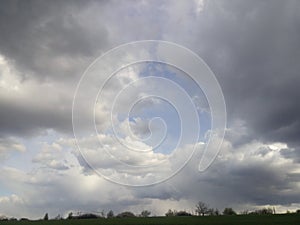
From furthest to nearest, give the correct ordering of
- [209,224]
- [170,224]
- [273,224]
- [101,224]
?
[101,224], [170,224], [209,224], [273,224]

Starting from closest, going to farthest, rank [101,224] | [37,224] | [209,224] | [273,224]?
[273,224], [209,224], [101,224], [37,224]

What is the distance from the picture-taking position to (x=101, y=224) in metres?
140

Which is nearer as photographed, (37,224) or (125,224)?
(125,224)

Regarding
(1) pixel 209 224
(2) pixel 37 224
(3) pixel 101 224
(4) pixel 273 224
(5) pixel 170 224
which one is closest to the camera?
(4) pixel 273 224

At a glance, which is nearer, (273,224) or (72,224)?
(273,224)

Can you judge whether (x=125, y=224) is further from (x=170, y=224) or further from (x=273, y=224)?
(x=273, y=224)

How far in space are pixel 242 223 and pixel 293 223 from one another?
16.2m

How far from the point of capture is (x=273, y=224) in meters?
106

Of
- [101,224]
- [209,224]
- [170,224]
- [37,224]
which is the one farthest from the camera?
[37,224]

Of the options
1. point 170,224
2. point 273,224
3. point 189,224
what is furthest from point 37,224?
point 273,224

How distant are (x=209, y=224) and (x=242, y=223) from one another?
1125 cm

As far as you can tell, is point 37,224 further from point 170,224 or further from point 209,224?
point 209,224

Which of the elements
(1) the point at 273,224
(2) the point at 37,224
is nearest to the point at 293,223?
(1) the point at 273,224

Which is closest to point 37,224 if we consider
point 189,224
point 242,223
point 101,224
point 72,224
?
point 72,224
